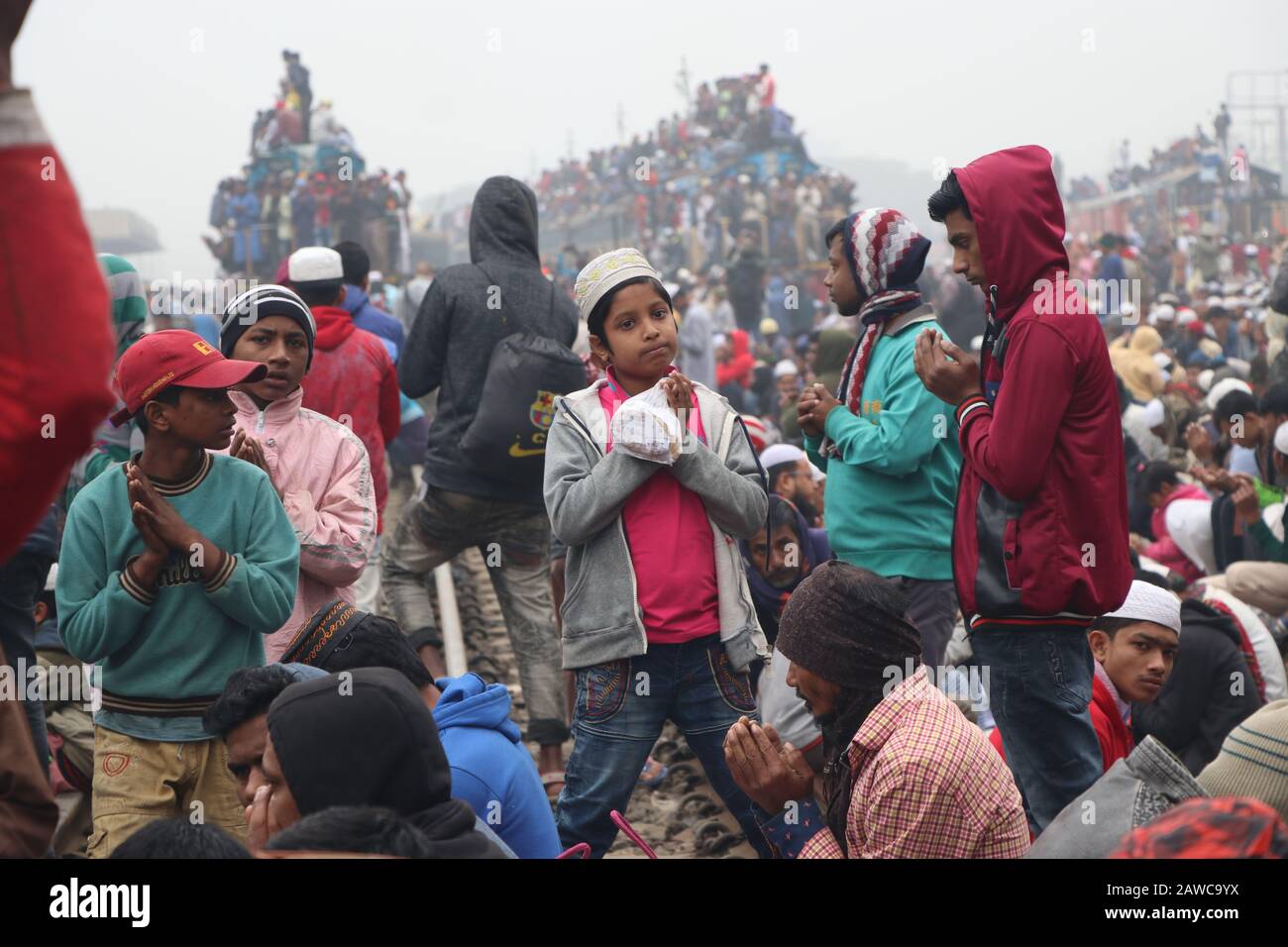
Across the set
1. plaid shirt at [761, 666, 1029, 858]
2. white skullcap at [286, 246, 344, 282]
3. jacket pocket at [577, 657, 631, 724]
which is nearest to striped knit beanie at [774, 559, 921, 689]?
plaid shirt at [761, 666, 1029, 858]

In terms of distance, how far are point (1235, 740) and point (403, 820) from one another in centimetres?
197

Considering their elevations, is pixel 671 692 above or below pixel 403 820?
below

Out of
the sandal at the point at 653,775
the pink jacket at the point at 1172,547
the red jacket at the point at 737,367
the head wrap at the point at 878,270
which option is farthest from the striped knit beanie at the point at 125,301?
the red jacket at the point at 737,367

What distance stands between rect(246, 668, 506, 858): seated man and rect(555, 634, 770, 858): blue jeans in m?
1.58

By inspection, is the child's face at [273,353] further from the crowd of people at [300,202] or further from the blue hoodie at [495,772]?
the crowd of people at [300,202]

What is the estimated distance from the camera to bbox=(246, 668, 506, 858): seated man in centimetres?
279

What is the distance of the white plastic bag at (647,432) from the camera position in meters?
4.34

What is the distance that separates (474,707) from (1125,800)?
1.72 meters

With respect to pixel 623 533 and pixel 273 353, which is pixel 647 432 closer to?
pixel 623 533
